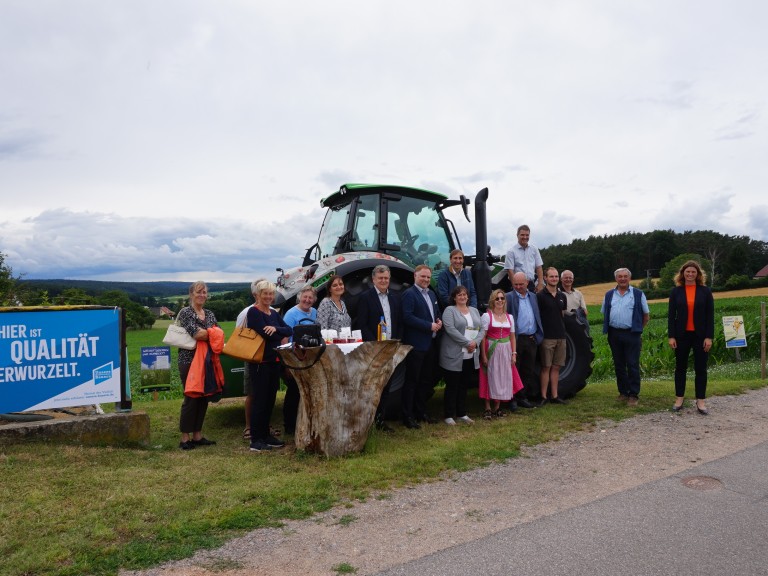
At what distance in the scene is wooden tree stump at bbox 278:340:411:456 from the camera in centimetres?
491

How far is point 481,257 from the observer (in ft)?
21.2

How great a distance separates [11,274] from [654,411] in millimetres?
28701

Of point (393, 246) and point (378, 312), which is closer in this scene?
point (378, 312)

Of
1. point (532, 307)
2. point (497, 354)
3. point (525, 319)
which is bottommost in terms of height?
point (497, 354)

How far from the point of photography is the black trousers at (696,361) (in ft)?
21.4

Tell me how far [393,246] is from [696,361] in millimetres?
→ 3645

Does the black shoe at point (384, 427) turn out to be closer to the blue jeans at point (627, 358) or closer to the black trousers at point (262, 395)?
the black trousers at point (262, 395)

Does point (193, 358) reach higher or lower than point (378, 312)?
lower

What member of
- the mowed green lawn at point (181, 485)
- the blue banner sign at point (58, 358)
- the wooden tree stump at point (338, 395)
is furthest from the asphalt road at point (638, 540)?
the blue banner sign at point (58, 358)

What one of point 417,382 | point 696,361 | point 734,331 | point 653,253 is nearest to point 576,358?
point 696,361

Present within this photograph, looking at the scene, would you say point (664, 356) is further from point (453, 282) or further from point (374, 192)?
point (374, 192)

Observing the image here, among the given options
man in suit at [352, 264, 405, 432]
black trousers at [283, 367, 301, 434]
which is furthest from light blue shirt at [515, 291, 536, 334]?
black trousers at [283, 367, 301, 434]

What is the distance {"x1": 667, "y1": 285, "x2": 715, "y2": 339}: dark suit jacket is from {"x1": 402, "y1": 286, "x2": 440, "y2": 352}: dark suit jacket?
2848mm

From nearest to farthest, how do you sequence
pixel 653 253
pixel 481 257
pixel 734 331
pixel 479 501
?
1. pixel 479 501
2. pixel 481 257
3. pixel 734 331
4. pixel 653 253
